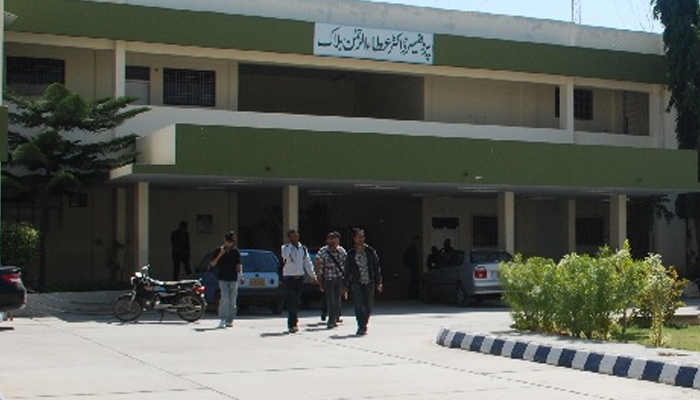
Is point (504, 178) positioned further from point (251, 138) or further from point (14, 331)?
point (14, 331)

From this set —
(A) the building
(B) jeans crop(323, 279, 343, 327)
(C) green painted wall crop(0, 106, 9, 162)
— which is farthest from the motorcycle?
(C) green painted wall crop(0, 106, 9, 162)

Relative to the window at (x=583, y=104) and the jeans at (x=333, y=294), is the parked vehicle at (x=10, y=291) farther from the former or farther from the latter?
the window at (x=583, y=104)

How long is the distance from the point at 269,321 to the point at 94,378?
9.71 metres

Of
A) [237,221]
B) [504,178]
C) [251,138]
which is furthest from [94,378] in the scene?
[237,221]

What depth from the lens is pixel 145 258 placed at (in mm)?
25703

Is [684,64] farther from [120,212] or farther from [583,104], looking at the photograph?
[120,212]

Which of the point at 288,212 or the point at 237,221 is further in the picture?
the point at 237,221

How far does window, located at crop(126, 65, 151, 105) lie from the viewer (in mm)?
29469

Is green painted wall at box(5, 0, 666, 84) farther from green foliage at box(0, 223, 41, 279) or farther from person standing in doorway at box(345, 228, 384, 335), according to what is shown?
person standing in doorway at box(345, 228, 384, 335)

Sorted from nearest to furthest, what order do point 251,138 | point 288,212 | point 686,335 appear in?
point 686,335 < point 251,138 < point 288,212

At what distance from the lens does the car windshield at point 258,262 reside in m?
23.5

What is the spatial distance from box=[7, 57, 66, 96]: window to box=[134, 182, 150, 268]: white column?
4603 millimetres

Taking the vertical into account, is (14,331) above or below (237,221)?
below


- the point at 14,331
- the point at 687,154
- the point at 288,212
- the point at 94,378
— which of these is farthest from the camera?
the point at 687,154
